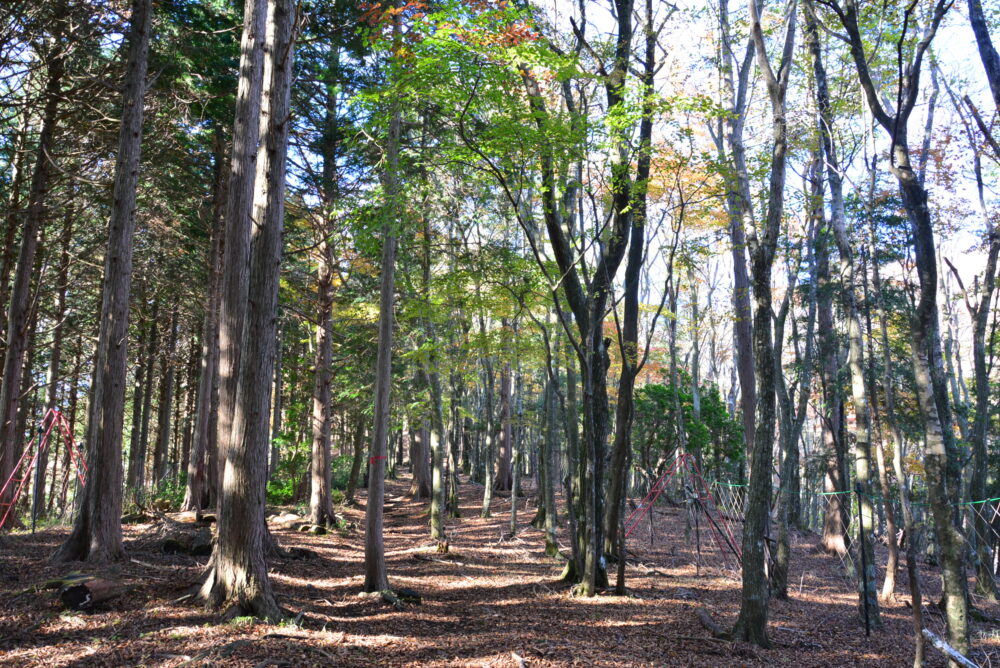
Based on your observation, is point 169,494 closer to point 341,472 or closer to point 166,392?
point 166,392

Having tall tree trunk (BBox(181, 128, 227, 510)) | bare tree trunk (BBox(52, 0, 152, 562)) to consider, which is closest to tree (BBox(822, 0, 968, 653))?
bare tree trunk (BBox(52, 0, 152, 562))

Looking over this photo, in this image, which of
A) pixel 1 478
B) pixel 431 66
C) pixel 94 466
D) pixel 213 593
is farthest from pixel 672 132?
pixel 1 478

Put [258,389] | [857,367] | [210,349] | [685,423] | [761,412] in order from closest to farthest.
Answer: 1. [258,389]
2. [761,412]
3. [857,367]
4. [210,349]
5. [685,423]

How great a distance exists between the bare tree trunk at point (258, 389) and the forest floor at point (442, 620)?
0.36 m

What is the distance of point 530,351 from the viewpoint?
1230 cm

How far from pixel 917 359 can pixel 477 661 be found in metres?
4.96

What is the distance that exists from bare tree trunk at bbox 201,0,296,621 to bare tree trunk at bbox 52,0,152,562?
2.13 meters

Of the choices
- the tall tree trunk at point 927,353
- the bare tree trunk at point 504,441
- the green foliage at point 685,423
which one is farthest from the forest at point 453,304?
the green foliage at point 685,423

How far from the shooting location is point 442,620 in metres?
7.21

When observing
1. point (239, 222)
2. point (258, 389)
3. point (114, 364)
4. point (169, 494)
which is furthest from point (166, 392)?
point (258, 389)

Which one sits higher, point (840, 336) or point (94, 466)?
point (840, 336)

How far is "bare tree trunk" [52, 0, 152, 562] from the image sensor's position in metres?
7.30

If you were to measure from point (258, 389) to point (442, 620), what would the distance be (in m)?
3.57

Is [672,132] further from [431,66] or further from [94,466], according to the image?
[94,466]
